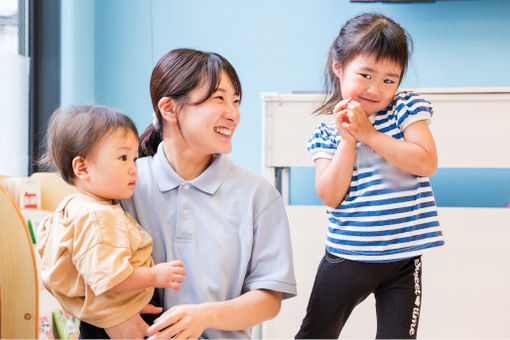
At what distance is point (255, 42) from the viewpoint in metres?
2.52

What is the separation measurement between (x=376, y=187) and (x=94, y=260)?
604 millimetres

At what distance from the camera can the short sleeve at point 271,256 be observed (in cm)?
104

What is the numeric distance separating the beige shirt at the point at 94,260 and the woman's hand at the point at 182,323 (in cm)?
7

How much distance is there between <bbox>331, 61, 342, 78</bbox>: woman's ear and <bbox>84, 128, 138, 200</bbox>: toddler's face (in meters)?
0.50

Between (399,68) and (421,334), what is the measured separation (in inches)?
41.4

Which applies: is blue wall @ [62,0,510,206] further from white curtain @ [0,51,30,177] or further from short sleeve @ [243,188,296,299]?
short sleeve @ [243,188,296,299]

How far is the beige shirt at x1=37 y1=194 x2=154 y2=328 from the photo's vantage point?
0.92 m

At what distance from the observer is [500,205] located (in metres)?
2.28

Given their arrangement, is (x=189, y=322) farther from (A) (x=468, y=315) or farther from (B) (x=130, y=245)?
(A) (x=468, y=315)

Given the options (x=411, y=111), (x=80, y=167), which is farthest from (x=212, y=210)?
(x=411, y=111)

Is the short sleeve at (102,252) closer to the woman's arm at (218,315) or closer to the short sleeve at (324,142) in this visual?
the woman's arm at (218,315)

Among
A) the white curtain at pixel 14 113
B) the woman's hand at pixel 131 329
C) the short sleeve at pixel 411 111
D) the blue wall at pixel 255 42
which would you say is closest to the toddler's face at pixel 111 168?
the woman's hand at pixel 131 329

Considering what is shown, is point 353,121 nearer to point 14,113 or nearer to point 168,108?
point 168,108

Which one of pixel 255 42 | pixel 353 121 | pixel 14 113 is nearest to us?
pixel 353 121
